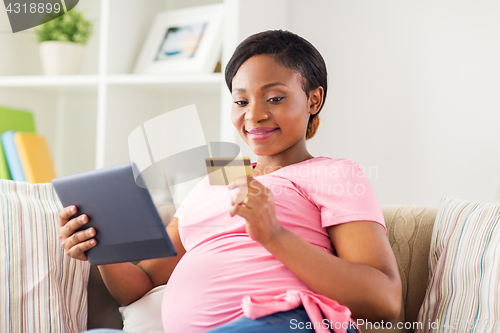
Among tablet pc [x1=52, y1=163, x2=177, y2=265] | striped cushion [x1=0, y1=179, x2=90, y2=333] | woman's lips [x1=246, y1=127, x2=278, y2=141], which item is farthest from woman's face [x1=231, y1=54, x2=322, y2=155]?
striped cushion [x1=0, y1=179, x2=90, y2=333]

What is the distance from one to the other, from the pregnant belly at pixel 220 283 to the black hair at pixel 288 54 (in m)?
0.41

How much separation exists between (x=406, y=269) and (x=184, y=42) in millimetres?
1111

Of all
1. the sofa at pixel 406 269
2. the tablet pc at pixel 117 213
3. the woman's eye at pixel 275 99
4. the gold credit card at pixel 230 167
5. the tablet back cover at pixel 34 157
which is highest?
the woman's eye at pixel 275 99

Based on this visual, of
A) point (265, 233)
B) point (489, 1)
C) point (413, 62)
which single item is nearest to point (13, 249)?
point (265, 233)

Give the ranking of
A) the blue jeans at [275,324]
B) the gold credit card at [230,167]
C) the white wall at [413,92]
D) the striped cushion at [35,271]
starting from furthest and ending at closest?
the white wall at [413,92] < the striped cushion at [35,271] < the gold credit card at [230,167] < the blue jeans at [275,324]

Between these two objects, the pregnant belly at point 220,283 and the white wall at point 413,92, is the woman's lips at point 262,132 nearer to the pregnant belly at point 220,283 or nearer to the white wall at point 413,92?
the pregnant belly at point 220,283

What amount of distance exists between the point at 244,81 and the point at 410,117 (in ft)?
2.62

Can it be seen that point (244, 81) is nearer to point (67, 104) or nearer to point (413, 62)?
point (413, 62)

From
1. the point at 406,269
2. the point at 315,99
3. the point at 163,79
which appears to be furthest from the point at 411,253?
the point at 163,79

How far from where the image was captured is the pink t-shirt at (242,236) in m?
0.85

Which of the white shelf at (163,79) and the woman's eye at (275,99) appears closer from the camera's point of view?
the woman's eye at (275,99)

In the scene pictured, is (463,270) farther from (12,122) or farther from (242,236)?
(12,122)

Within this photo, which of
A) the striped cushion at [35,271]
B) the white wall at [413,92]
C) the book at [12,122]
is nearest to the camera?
the striped cushion at [35,271]

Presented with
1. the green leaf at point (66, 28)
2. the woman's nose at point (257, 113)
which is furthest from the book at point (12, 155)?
the woman's nose at point (257, 113)
